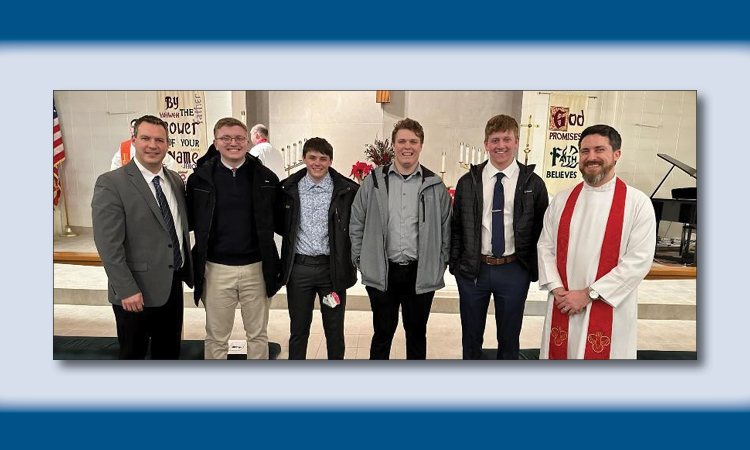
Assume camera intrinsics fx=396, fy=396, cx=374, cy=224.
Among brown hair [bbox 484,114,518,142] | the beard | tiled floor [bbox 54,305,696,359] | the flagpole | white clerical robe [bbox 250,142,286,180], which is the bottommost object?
tiled floor [bbox 54,305,696,359]

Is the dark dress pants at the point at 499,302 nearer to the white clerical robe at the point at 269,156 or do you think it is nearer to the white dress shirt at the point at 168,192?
the white dress shirt at the point at 168,192

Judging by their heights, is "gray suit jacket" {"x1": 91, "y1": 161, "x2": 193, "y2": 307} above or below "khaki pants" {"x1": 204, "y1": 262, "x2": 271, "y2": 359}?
above

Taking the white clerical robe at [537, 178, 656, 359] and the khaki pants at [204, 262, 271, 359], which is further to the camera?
the khaki pants at [204, 262, 271, 359]

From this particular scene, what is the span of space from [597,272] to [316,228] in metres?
1.31

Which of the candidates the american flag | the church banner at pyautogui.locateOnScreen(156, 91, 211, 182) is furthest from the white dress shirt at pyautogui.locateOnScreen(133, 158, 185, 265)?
the american flag

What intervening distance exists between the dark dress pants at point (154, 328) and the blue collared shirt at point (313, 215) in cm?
62

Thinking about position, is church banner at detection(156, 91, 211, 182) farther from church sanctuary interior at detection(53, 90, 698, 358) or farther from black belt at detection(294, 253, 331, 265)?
black belt at detection(294, 253, 331, 265)

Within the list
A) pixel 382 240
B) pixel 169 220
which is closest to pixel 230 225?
pixel 169 220

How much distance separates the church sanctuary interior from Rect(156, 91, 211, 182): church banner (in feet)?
0.04

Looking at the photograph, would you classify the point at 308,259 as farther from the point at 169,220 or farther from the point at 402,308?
the point at 169,220

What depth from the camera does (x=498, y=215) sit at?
6.10 ft

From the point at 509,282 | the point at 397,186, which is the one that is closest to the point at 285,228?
the point at 397,186

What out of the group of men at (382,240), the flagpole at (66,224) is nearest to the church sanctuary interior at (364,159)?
the flagpole at (66,224)

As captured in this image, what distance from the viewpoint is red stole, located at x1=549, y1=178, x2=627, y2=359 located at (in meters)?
1.73
